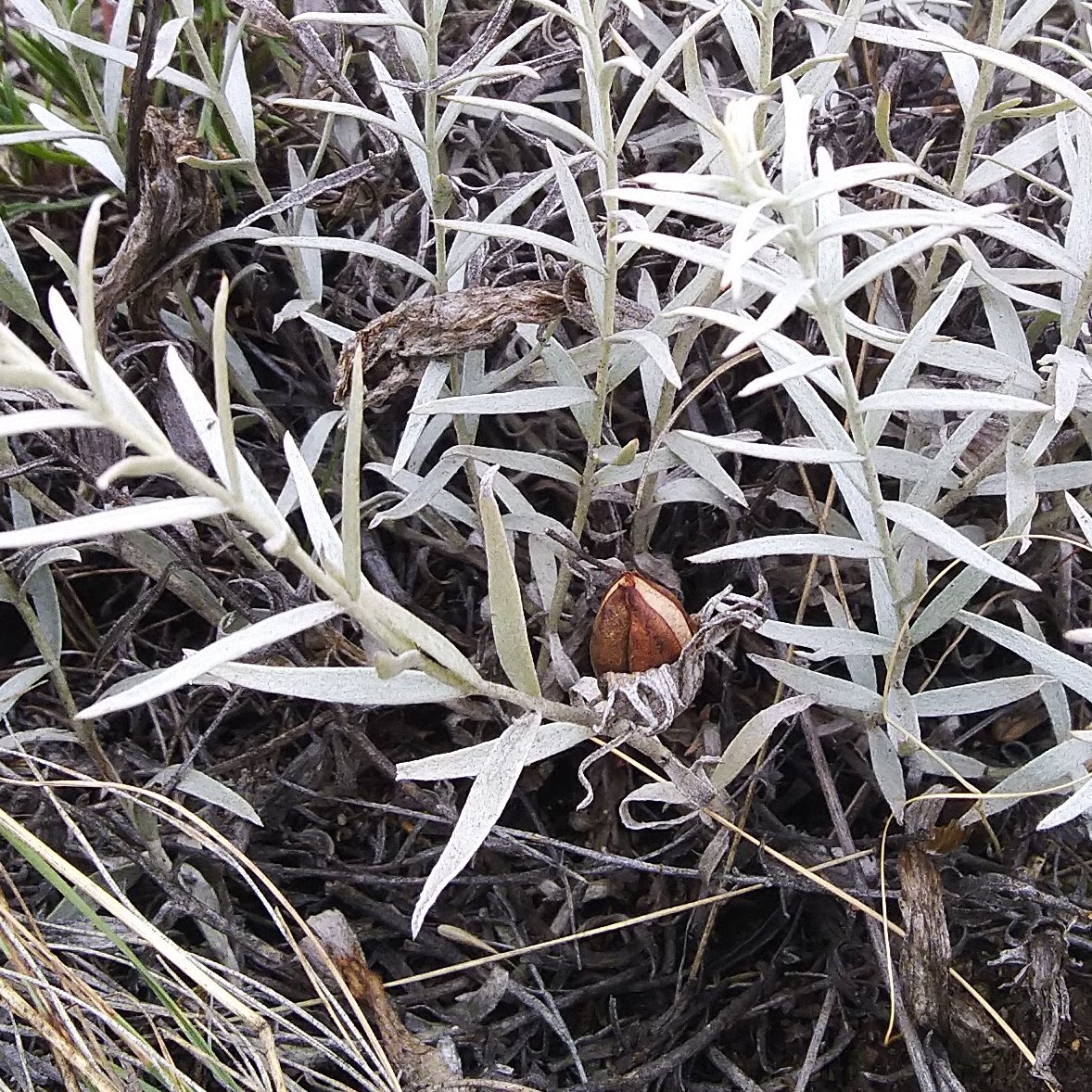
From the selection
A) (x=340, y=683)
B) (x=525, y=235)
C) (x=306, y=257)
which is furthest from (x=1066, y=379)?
(x=306, y=257)

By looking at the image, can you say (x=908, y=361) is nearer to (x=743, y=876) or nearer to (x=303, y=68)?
(x=743, y=876)

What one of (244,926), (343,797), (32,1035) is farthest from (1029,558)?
(32,1035)

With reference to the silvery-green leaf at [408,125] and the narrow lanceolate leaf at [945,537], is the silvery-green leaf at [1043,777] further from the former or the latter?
the silvery-green leaf at [408,125]

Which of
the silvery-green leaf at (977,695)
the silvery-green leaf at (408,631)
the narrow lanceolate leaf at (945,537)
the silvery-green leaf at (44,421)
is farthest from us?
the silvery-green leaf at (977,695)

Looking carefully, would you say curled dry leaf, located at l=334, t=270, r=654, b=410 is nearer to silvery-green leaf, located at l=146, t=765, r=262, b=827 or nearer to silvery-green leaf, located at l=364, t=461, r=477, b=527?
silvery-green leaf, located at l=364, t=461, r=477, b=527

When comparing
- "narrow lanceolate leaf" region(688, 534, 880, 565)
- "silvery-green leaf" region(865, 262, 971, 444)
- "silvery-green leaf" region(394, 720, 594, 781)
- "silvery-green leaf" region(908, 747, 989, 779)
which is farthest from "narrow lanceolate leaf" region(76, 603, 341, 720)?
"silvery-green leaf" region(908, 747, 989, 779)

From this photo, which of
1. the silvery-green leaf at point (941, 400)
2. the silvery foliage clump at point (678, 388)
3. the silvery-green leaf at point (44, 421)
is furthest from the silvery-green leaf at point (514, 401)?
the silvery-green leaf at point (44, 421)

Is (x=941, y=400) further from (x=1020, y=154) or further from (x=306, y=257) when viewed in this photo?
(x=306, y=257)
